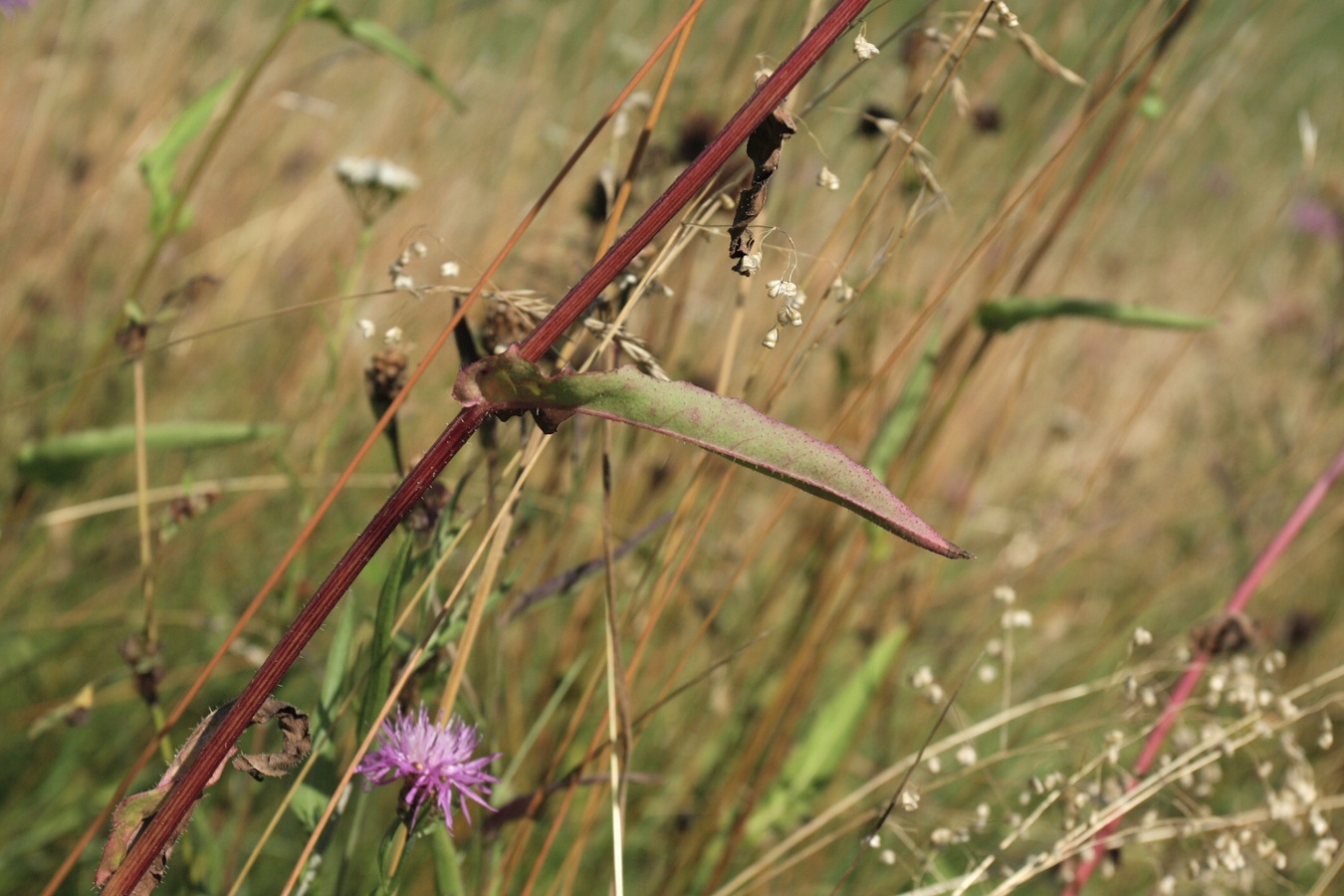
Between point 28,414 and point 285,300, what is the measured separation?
525 mm

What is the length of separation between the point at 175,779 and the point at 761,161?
379 mm

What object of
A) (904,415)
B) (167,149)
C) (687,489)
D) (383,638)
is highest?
(904,415)

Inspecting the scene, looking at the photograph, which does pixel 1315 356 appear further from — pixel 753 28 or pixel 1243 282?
pixel 1243 282

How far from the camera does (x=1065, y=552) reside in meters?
1.64

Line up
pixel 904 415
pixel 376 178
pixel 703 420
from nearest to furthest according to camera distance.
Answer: pixel 703 420
pixel 904 415
pixel 376 178

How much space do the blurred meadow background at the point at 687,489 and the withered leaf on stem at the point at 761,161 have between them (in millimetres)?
61

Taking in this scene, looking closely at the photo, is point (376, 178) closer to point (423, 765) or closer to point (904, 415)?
point (904, 415)

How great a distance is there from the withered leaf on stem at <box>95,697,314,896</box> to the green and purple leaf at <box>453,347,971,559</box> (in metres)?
0.18

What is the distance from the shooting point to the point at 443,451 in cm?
41

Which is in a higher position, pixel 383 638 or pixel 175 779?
pixel 383 638

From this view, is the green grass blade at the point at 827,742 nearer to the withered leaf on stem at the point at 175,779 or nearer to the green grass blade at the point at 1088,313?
the green grass blade at the point at 1088,313

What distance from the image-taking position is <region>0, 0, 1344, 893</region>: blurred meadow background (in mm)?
707

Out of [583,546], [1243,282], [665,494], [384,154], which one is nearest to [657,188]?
[665,494]

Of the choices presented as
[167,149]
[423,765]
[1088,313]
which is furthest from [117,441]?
[1088,313]
